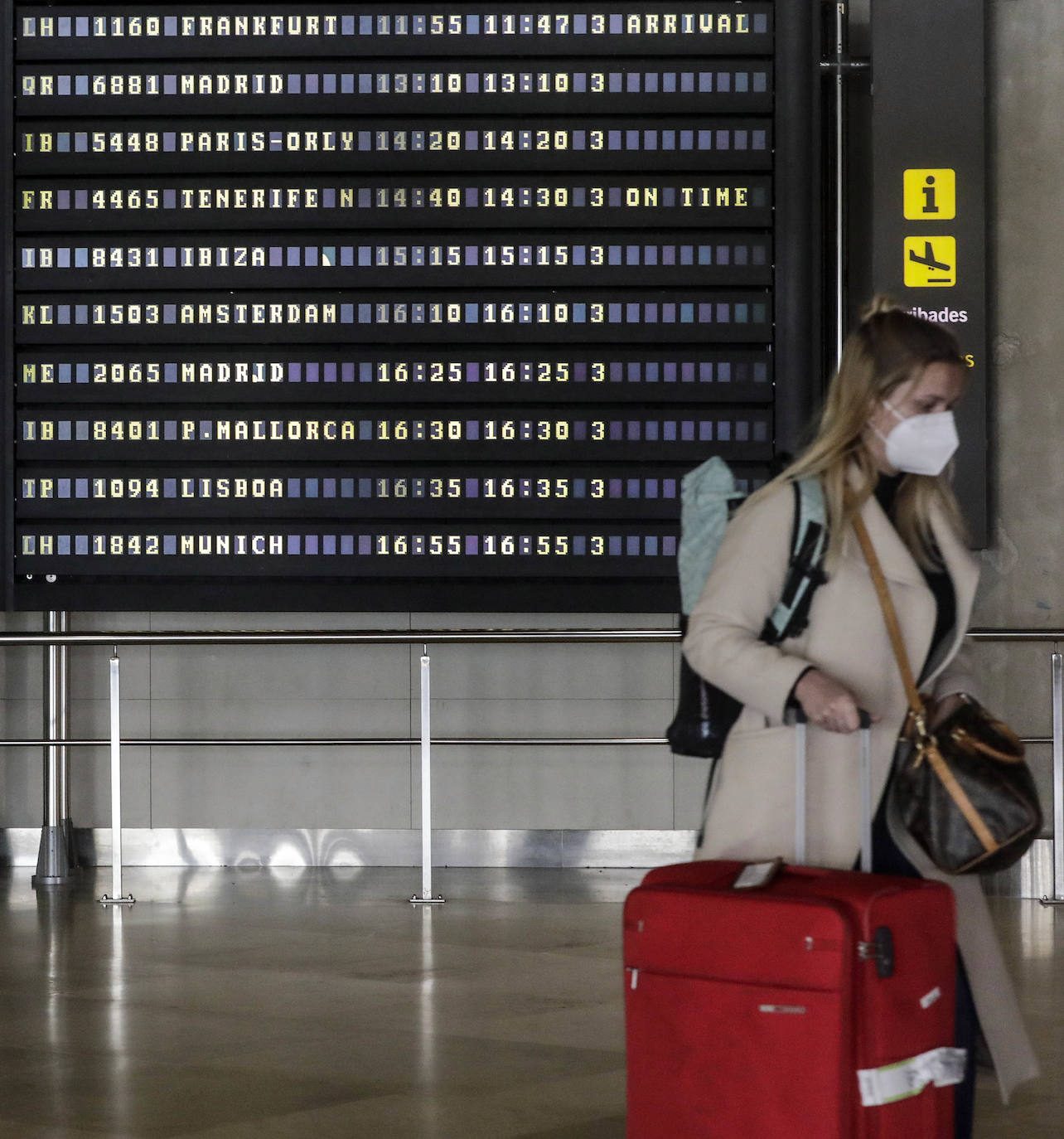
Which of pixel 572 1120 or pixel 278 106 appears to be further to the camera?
pixel 278 106

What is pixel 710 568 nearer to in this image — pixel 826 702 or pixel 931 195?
pixel 826 702

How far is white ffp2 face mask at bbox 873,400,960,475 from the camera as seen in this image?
2811 millimetres

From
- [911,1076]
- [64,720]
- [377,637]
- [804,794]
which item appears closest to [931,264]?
[377,637]

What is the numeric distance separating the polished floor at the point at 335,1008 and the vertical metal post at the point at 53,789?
0.14 metres

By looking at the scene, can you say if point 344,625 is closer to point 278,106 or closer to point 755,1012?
point 278,106

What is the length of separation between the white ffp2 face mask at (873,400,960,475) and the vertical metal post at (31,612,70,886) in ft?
17.8

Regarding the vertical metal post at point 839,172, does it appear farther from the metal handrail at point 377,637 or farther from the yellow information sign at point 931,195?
the metal handrail at point 377,637

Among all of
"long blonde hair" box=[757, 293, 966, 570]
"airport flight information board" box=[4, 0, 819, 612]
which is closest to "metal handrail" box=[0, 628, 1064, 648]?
"airport flight information board" box=[4, 0, 819, 612]

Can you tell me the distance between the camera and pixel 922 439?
281 centimetres

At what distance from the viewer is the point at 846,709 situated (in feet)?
8.66

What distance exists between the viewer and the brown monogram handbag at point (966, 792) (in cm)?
266

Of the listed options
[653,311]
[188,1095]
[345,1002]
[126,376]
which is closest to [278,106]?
[126,376]

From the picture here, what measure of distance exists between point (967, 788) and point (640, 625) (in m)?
5.07

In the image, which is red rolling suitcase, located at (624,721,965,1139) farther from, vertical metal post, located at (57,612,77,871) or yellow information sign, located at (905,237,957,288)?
vertical metal post, located at (57,612,77,871)
